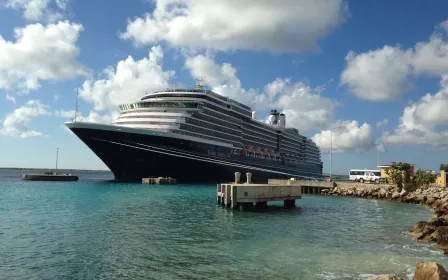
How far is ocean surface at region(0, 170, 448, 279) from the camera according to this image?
48.5 ft

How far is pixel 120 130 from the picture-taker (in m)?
63.0

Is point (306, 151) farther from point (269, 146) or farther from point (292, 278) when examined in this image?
point (292, 278)

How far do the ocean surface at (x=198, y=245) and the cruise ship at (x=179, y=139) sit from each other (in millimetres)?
32000

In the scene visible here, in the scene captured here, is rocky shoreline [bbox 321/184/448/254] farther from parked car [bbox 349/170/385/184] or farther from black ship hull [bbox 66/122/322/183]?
parked car [bbox 349/170/385/184]

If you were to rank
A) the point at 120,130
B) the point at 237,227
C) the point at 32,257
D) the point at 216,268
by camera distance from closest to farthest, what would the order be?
the point at 216,268
the point at 32,257
the point at 237,227
the point at 120,130

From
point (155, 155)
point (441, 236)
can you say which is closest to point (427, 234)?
point (441, 236)

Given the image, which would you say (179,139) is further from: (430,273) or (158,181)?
(430,273)

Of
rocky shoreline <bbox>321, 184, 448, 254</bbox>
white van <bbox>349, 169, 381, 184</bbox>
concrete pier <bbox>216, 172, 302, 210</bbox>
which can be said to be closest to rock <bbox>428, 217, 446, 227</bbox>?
rocky shoreline <bbox>321, 184, 448, 254</bbox>

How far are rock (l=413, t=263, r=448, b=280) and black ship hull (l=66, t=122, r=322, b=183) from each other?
5480 cm

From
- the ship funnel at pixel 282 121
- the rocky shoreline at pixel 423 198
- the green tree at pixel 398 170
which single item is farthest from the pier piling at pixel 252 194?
the ship funnel at pixel 282 121

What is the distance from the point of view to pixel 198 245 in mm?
19188

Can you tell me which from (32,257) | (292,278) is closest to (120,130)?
(32,257)

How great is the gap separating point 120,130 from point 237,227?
141 feet

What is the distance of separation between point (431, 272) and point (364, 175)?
8682 cm
